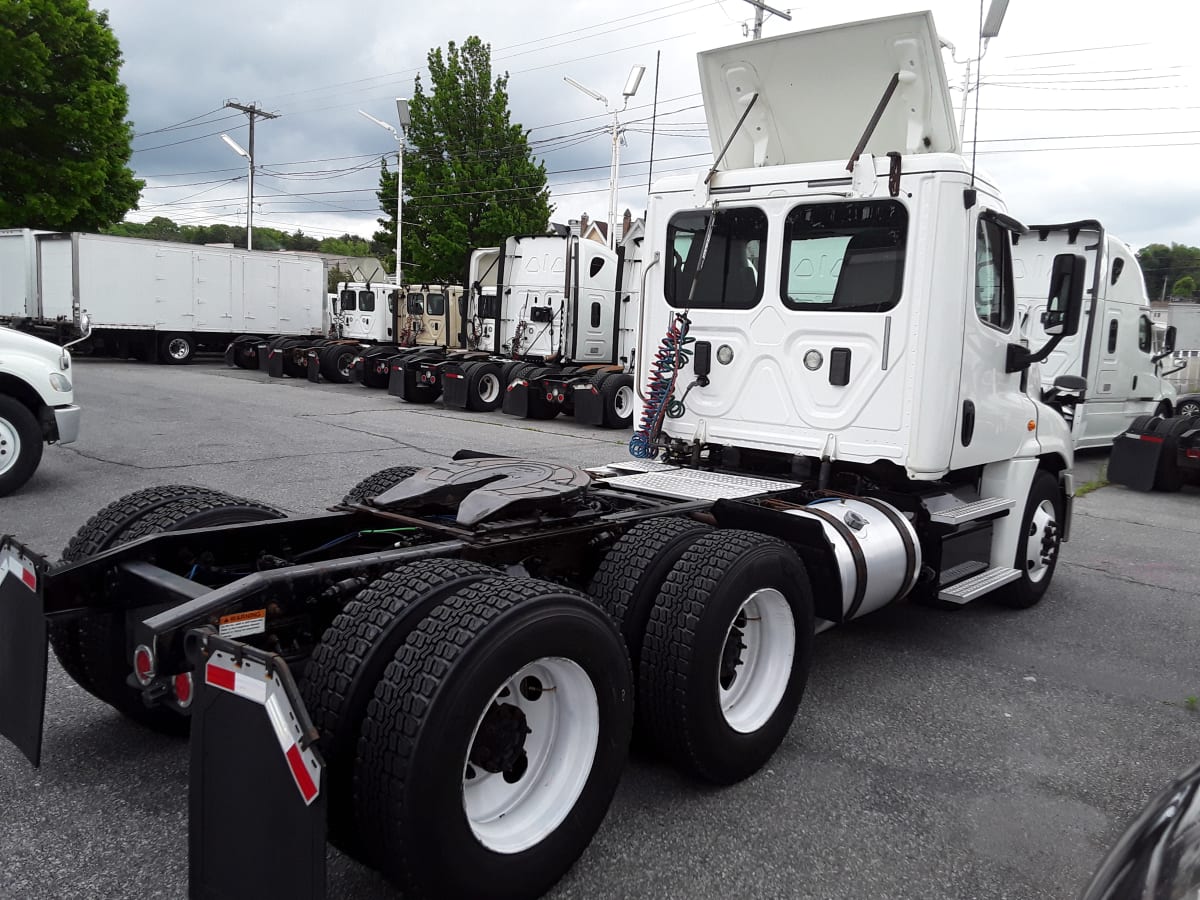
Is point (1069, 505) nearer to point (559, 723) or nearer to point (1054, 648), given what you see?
point (1054, 648)

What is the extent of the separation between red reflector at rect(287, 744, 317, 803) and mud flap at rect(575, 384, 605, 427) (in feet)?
45.4

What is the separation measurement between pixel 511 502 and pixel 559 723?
935mm

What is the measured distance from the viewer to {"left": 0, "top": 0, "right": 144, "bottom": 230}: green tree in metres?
23.3

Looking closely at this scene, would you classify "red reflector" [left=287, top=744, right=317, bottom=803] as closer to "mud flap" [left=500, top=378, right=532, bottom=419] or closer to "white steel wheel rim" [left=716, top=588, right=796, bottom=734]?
"white steel wheel rim" [left=716, top=588, right=796, bottom=734]

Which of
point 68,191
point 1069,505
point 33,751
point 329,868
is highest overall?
point 68,191

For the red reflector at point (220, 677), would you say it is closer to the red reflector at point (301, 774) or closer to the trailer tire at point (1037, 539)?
the red reflector at point (301, 774)

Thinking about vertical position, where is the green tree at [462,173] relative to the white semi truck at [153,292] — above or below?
above

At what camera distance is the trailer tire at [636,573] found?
3.28m

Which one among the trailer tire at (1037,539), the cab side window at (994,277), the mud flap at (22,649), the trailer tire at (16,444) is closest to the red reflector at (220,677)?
the mud flap at (22,649)

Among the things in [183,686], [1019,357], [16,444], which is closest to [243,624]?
[183,686]

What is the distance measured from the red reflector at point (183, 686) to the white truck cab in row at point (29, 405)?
644 cm

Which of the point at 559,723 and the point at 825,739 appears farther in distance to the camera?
the point at 825,739

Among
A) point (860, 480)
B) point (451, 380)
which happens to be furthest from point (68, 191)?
point (860, 480)

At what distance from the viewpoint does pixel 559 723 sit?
281 cm
